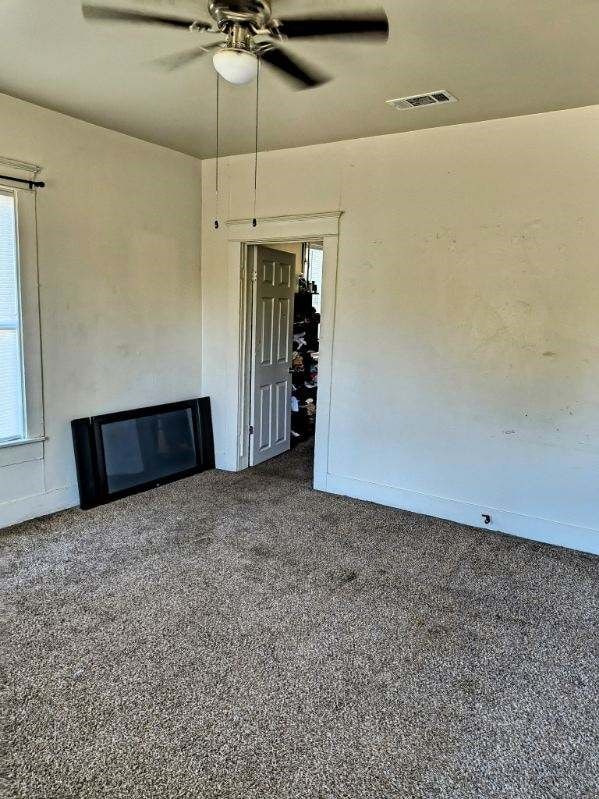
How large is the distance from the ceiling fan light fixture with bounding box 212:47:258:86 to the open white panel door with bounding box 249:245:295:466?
8.79 ft

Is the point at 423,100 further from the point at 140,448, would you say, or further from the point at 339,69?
the point at 140,448

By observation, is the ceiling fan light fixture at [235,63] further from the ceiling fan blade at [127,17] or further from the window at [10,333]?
the window at [10,333]

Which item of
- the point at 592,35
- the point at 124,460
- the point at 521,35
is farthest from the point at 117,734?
the point at 592,35

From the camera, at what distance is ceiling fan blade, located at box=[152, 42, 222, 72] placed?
8.16ft

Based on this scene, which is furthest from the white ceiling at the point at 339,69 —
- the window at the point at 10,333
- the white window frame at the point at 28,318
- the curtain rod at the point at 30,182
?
the window at the point at 10,333

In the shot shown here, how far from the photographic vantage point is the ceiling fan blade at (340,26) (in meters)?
1.87

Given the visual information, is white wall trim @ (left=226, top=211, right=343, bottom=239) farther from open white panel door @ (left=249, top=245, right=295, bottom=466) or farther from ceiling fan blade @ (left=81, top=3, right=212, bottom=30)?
ceiling fan blade @ (left=81, top=3, right=212, bottom=30)

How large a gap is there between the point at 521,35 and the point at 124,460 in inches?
143

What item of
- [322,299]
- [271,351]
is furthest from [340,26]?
[271,351]

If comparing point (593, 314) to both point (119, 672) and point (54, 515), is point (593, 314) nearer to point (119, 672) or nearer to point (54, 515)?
point (119, 672)

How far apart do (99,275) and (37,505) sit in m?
1.72

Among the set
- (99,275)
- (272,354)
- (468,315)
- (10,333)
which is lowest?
(272,354)

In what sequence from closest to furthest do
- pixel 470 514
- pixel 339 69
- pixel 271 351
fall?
pixel 339 69 < pixel 470 514 < pixel 271 351

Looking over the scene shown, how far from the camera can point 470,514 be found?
3.84 metres
